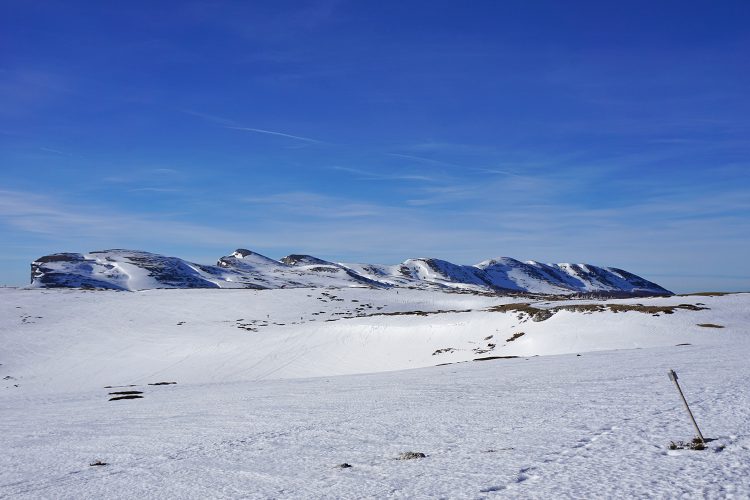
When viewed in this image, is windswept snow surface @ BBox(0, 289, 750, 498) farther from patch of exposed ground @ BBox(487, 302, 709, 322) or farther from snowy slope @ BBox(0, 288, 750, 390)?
patch of exposed ground @ BBox(487, 302, 709, 322)

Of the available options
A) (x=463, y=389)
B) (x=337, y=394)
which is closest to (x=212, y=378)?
(x=337, y=394)

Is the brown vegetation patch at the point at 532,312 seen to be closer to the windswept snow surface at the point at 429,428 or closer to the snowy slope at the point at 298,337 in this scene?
the snowy slope at the point at 298,337

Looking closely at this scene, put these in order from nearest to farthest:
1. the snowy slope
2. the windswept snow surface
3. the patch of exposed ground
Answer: the windswept snow surface < the snowy slope < the patch of exposed ground

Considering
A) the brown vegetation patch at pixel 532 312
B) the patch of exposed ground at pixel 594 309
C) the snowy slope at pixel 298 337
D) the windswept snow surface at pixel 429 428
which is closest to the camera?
the windswept snow surface at pixel 429 428

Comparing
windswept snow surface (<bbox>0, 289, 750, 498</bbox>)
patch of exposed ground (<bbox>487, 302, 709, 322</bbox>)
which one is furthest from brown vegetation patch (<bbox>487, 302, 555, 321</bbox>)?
windswept snow surface (<bbox>0, 289, 750, 498</bbox>)

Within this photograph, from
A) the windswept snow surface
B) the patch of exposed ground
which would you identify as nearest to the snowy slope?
the patch of exposed ground

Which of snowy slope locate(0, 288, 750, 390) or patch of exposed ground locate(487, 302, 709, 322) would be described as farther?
patch of exposed ground locate(487, 302, 709, 322)

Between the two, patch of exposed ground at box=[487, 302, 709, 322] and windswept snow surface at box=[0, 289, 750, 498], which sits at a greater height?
patch of exposed ground at box=[487, 302, 709, 322]

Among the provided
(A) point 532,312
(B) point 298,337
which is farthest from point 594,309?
(B) point 298,337

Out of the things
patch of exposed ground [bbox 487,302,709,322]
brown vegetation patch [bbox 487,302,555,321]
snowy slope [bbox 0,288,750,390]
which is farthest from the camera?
brown vegetation patch [bbox 487,302,555,321]

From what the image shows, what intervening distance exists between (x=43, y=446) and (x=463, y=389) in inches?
446

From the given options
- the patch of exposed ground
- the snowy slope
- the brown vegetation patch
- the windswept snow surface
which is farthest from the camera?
the brown vegetation patch

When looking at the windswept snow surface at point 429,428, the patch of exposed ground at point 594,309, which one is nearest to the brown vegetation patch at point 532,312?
the patch of exposed ground at point 594,309

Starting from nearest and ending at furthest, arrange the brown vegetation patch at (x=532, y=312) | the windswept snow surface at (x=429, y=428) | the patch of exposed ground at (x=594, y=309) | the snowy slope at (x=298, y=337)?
the windswept snow surface at (x=429, y=428)
the snowy slope at (x=298, y=337)
the patch of exposed ground at (x=594, y=309)
the brown vegetation patch at (x=532, y=312)
